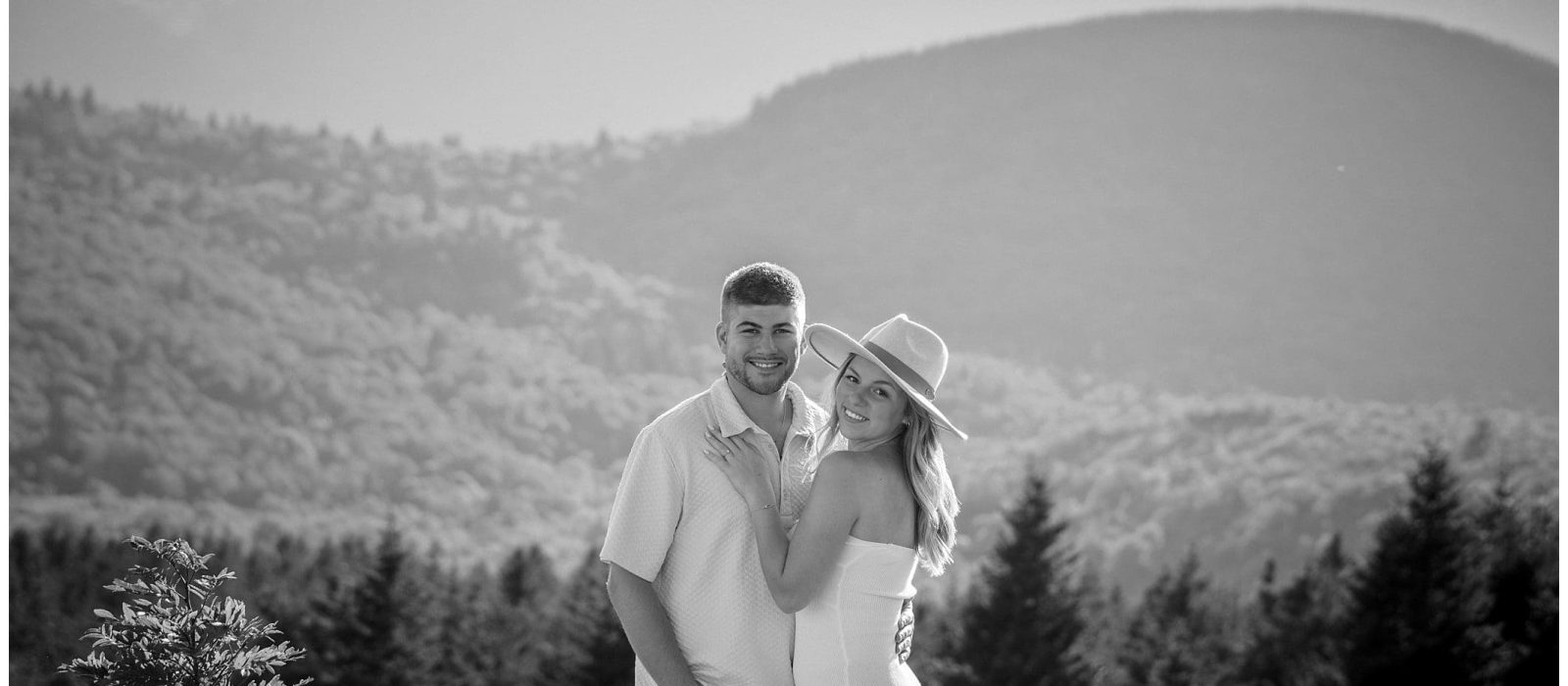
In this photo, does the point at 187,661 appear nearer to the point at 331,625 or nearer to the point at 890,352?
the point at 890,352

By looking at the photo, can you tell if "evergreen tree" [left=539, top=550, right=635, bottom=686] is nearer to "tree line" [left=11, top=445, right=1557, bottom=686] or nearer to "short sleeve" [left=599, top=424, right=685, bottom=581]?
"tree line" [left=11, top=445, right=1557, bottom=686]

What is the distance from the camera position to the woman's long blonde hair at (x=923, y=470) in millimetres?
4754

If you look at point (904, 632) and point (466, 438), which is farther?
point (466, 438)

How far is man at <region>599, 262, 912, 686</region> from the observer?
15.1 ft

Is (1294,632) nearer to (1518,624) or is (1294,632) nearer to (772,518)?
(1518,624)

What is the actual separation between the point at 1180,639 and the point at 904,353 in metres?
42.0

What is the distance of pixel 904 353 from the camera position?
4.73 meters

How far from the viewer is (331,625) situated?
38781mm

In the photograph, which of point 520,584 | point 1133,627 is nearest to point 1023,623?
point 1133,627

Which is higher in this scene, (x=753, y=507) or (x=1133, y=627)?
(x=1133, y=627)

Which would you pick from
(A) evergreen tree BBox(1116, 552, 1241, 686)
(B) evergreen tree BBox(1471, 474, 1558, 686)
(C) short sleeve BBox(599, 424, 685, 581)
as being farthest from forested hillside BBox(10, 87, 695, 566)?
(C) short sleeve BBox(599, 424, 685, 581)

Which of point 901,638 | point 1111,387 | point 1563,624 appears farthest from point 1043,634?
point 1111,387

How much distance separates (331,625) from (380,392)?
147 metres

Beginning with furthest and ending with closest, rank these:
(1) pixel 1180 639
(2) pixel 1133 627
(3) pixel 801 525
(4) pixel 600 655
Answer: (2) pixel 1133 627 < (1) pixel 1180 639 < (4) pixel 600 655 < (3) pixel 801 525
